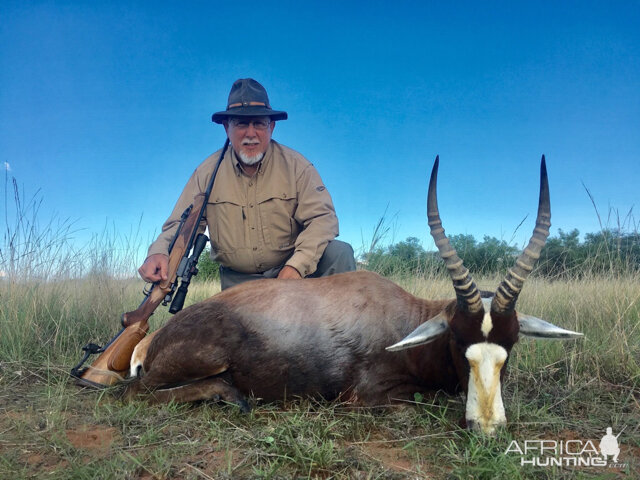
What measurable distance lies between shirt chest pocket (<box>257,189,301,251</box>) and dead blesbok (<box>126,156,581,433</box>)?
1931 mm

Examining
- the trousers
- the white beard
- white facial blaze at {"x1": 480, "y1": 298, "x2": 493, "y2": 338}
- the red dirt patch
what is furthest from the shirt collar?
white facial blaze at {"x1": 480, "y1": 298, "x2": 493, "y2": 338}

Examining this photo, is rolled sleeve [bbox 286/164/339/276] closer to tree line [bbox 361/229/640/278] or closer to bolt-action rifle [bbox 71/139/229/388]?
bolt-action rifle [bbox 71/139/229/388]

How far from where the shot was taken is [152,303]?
4734 mm

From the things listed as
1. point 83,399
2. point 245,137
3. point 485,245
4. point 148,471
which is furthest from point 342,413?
point 485,245

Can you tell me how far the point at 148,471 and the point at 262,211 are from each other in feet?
12.0

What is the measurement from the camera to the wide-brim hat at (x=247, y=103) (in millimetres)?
5706

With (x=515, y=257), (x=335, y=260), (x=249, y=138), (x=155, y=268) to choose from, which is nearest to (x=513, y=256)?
(x=515, y=257)

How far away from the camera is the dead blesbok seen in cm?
333

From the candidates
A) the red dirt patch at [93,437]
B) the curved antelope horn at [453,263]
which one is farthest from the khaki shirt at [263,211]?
the red dirt patch at [93,437]

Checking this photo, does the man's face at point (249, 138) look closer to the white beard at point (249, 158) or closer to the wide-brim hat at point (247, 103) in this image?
the white beard at point (249, 158)

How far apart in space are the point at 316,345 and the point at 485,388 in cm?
127

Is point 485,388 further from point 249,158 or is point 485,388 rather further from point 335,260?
point 249,158

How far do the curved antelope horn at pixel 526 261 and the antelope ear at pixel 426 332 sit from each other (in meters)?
0.38

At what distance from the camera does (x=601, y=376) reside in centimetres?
433
